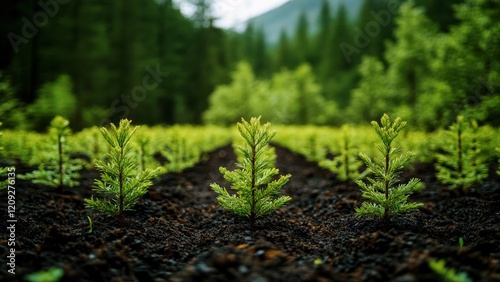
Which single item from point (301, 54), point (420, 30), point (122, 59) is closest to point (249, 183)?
point (420, 30)

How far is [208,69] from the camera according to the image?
1427 inches

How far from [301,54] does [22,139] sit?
54.0m

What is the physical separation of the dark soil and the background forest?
4.81 metres

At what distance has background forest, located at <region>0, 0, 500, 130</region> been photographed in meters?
10.9

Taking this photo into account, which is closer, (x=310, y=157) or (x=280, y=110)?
(x=310, y=157)

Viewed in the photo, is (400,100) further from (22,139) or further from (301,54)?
(301,54)

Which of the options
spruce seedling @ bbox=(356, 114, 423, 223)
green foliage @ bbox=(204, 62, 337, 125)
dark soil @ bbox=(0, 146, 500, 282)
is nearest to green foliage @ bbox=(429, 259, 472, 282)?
dark soil @ bbox=(0, 146, 500, 282)

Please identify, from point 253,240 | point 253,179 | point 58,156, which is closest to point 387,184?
point 253,179

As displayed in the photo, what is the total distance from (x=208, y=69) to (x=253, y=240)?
34.8 metres

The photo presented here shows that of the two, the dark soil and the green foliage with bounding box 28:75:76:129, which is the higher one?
the green foliage with bounding box 28:75:76:129

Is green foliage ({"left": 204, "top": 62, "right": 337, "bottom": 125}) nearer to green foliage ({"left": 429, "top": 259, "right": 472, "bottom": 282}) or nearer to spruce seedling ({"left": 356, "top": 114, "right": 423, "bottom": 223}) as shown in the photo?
spruce seedling ({"left": 356, "top": 114, "right": 423, "bottom": 223})

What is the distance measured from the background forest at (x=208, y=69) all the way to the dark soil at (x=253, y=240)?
4.81 m

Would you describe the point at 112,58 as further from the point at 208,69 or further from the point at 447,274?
the point at 447,274

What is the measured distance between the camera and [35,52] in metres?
19.5
